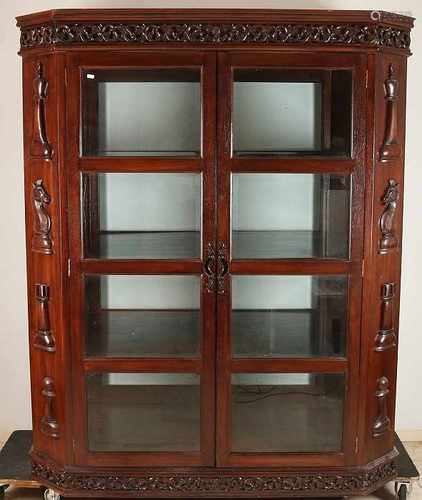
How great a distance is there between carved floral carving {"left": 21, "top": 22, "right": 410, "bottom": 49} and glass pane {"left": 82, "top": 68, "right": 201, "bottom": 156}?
11 cm

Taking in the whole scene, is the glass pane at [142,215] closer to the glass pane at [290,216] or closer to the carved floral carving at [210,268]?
the carved floral carving at [210,268]

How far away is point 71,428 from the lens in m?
2.71

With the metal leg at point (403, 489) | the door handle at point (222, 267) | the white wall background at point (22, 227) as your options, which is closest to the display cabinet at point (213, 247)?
the door handle at point (222, 267)

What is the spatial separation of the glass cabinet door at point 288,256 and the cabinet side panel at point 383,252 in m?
0.05

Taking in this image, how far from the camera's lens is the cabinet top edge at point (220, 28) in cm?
250

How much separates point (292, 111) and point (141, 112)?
1.74 feet

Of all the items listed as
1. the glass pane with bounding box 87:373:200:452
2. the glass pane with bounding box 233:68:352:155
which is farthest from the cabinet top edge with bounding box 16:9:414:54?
the glass pane with bounding box 87:373:200:452

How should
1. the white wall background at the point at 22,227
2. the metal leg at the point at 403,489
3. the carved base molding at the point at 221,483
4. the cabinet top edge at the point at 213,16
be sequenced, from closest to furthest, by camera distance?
the cabinet top edge at the point at 213,16
the carved base molding at the point at 221,483
the metal leg at the point at 403,489
the white wall background at the point at 22,227

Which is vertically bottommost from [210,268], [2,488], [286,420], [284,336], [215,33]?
[2,488]

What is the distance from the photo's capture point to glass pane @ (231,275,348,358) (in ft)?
8.77

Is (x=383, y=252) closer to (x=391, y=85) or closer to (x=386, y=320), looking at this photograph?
(x=386, y=320)

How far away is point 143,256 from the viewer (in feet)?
8.74

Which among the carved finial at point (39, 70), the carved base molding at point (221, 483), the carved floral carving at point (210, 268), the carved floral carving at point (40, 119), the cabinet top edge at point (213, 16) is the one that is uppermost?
the cabinet top edge at point (213, 16)

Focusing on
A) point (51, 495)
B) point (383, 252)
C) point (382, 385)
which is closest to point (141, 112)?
point (383, 252)
